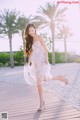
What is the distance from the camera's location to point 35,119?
5.30m

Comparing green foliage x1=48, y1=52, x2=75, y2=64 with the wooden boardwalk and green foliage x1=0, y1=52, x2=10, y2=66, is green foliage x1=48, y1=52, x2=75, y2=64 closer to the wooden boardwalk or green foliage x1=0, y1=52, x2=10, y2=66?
green foliage x1=0, y1=52, x2=10, y2=66

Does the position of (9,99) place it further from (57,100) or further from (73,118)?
(73,118)

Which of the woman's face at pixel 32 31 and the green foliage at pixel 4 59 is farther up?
the woman's face at pixel 32 31

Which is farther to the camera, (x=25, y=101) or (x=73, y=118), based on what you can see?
(x=25, y=101)

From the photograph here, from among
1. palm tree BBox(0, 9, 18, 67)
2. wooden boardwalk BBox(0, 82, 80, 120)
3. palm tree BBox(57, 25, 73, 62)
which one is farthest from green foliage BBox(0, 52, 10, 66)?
wooden boardwalk BBox(0, 82, 80, 120)

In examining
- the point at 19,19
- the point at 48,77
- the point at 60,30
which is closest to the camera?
the point at 48,77

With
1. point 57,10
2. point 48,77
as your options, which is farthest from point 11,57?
point 48,77

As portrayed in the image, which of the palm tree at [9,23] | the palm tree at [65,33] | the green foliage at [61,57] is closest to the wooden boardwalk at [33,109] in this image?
the palm tree at [9,23]

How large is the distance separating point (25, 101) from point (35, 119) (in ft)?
Answer: 6.85

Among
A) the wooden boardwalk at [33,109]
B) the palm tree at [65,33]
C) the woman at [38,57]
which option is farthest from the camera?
the palm tree at [65,33]

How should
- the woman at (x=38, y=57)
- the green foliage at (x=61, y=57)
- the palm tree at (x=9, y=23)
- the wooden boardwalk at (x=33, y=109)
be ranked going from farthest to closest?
the green foliage at (x=61, y=57), the palm tree at (x=9, y=23), the woman at (x=38, y=57), the wooden boardwalk at (x=33, y=109)

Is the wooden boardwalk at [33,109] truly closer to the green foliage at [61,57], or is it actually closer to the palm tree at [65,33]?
the green foliage at [61,57]

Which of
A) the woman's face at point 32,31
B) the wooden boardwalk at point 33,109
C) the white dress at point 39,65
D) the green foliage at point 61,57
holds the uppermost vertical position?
the woman's face at point 32,31

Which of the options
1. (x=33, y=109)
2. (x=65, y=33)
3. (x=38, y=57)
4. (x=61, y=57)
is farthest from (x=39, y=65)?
(x=65, y=33)
